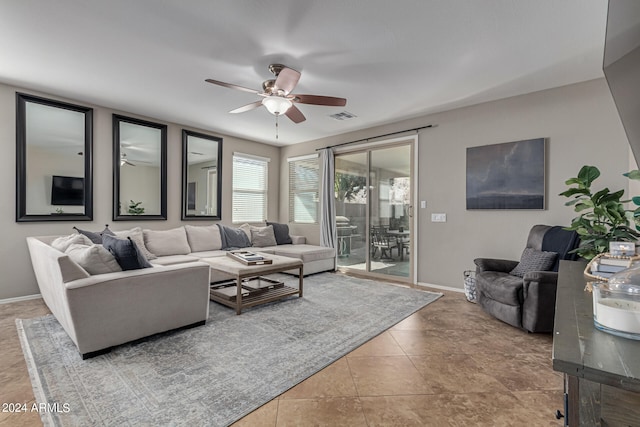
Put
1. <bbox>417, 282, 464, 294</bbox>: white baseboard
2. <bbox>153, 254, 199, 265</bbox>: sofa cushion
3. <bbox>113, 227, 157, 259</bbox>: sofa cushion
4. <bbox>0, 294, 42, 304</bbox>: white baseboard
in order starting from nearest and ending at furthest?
<bbox>0, 294, 42, 304</bbox>: white baseboard < <bbox>153, 254, 199, 265</bbox>: sofa cushion < <bbox>113, 227, 157, 259</bbox>: sofa cushion < <bbox>417, 282, 464, 294</bbox>: white baseboard

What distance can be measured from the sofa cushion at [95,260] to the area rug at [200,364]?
627mm

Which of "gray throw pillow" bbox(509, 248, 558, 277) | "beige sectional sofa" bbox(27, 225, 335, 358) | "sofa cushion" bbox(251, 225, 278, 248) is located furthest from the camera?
"sofa cushion" bbox(251, 225, 278, 248)

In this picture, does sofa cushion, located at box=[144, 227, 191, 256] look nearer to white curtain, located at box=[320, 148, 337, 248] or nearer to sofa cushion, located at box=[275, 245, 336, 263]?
sofa cushion, located at box=[275, 245, 336, 263]

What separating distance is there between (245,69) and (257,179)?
348 cm

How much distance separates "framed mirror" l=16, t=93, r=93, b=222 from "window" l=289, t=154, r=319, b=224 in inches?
140

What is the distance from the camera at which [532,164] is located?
3.61 m

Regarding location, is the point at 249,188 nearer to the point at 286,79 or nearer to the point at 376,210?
the point at 376,210

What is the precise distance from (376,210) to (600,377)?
15.4ft

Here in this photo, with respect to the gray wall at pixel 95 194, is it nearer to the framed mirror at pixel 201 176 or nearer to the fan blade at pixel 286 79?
the framed mirror at pixel 201 176

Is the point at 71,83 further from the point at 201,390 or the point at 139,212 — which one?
the point at 201,390

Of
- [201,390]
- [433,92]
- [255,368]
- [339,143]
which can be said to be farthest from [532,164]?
[201,390]

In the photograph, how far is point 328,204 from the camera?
5754 millimetres

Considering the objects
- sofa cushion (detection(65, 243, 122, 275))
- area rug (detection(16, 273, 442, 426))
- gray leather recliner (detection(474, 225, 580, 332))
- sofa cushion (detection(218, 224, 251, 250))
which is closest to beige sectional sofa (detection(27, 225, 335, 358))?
sofa cushion (detection(65, 243, 122, 275))

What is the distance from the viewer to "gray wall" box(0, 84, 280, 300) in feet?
11.7
